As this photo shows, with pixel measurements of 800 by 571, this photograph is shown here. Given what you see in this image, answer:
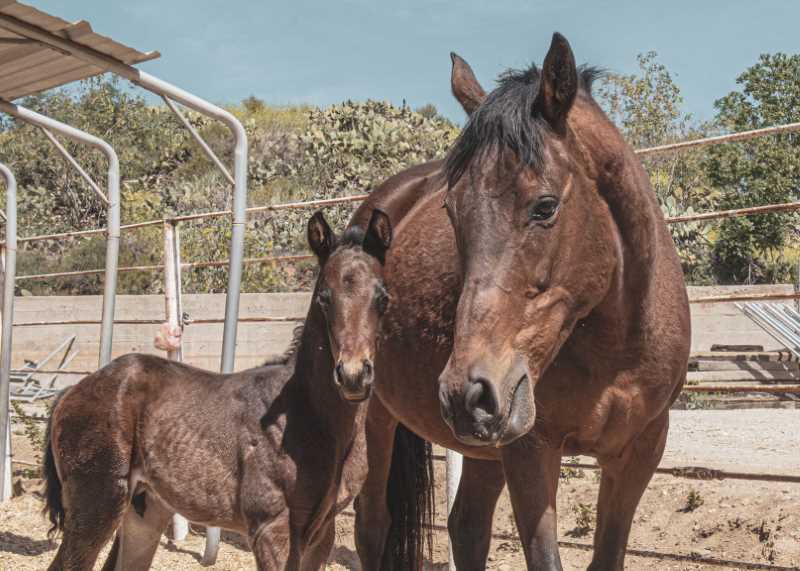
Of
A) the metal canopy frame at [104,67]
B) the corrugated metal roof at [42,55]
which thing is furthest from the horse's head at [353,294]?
the corrugated metal roof at [42,55]

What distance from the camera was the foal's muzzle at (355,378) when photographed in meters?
3.34

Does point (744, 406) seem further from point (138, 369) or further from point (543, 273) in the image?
point (543, 273)

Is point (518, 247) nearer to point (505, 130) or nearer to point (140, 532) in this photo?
point (505, 130)

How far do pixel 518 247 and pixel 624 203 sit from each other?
0.52 m

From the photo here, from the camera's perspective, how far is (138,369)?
446cm

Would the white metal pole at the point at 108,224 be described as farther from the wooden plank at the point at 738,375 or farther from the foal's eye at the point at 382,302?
the wooden plank at the point at 738,375

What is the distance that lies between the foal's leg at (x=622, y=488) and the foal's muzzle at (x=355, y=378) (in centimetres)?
91

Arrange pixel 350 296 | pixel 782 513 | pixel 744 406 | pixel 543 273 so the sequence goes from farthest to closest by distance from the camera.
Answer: pixel 744 406 → pixel 782 513 → pixel 350 296 → pixel 543 273

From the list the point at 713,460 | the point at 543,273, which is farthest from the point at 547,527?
the point at 713,460

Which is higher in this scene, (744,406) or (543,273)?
(543,273)

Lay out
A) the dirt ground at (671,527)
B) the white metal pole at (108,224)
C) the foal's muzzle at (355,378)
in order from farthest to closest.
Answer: the white metal pole at (108,224) → the dirt ground at (671,527) → the foal's muzzle at (355,378)

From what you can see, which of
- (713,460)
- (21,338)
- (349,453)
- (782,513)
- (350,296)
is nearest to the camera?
(350,296)

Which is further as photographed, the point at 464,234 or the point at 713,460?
the point at 713,460

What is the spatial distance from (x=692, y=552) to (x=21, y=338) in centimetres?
1164
